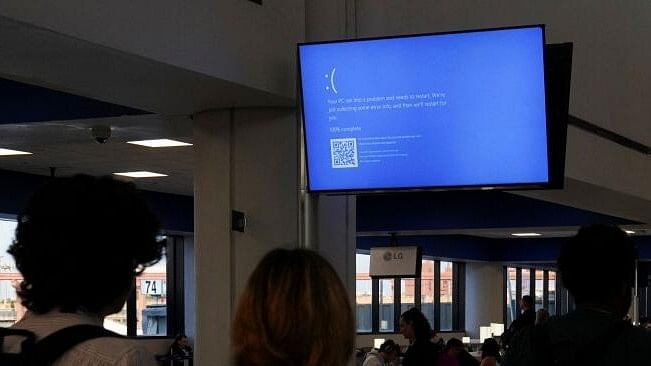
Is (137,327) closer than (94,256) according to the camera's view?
No

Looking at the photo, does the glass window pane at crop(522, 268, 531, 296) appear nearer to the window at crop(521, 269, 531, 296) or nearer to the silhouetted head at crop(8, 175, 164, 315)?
the window at crop(521, 269, 531, 296)

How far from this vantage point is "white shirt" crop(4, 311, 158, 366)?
1.61 metres

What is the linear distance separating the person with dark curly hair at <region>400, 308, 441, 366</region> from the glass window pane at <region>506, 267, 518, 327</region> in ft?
58.2

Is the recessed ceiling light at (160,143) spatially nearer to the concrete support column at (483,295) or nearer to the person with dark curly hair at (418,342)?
the person with dark curly hair at (418,342)

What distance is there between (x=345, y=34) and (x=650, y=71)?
15.9ft

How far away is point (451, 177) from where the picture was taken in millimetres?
4906

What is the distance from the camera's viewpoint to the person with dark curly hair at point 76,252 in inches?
67.4

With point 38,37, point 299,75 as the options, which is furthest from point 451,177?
point 38,37

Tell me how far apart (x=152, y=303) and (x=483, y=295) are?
9.33 meters

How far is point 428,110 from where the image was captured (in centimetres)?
492

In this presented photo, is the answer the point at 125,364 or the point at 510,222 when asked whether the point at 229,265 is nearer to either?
the point at 125,364

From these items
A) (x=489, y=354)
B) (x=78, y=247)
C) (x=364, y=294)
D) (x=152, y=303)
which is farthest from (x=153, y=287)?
(x=78, y=247)

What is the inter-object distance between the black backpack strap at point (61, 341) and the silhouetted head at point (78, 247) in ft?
0.22

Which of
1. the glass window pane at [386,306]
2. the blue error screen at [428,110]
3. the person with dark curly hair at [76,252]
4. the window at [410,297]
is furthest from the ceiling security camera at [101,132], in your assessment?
the glass window pane at [386,306]
